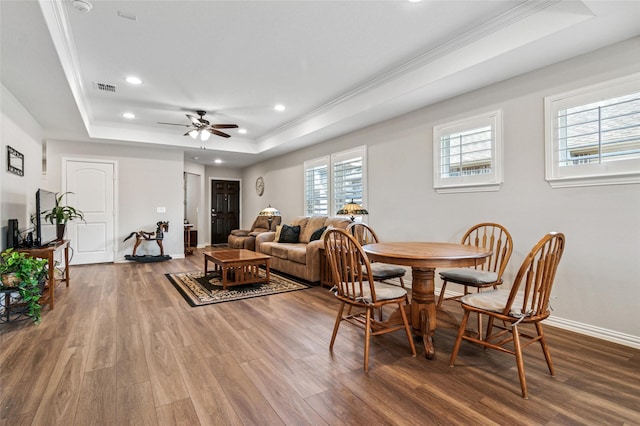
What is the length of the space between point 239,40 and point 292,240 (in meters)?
3.60

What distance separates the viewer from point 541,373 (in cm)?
206

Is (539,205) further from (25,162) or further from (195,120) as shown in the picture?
(25,162)

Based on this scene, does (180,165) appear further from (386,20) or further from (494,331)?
(494,331)

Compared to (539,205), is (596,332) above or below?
below

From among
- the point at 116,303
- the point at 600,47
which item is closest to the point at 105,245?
the point at 116,303

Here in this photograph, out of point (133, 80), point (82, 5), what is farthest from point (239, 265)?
point (82, 5)

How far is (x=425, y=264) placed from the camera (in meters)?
2.13

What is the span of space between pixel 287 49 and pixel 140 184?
5.10m

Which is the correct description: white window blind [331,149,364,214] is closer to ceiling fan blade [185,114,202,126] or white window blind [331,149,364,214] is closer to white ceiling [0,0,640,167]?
white ceiling [0,0,640,167]

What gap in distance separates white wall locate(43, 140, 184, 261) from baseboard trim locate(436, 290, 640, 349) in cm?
686

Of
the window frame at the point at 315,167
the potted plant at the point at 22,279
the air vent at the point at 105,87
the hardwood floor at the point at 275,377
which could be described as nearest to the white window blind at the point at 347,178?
the window frame at the point at 315,167

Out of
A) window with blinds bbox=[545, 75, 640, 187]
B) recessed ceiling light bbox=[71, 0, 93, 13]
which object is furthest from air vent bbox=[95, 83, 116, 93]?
window with blinds bbox=[545, 75, 640, 187]

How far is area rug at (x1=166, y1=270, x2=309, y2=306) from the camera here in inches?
151

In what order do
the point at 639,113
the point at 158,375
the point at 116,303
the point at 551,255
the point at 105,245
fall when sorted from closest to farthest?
the point at 551,255, the point at 158,375, the point at 639,113, the point at 116,303, the point at 105,245
